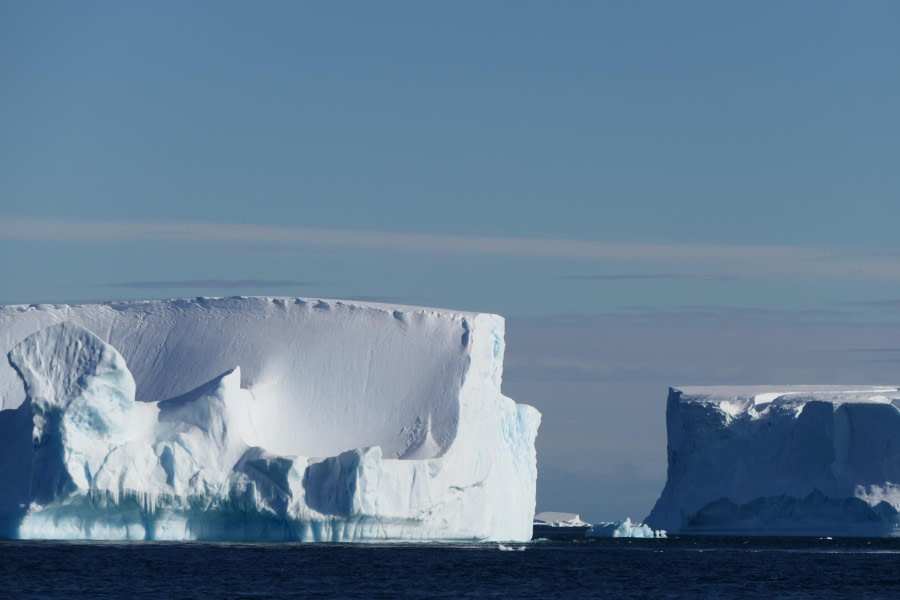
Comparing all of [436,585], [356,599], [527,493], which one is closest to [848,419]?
[527,493]

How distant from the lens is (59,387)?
2691cm

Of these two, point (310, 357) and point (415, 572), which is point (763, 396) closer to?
point (310, 357)

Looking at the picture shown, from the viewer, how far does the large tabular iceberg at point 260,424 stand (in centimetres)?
2723

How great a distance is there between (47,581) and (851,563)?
51.9ft

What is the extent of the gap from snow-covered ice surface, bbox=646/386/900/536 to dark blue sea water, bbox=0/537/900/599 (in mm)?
7222

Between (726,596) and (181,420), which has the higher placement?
(181,420)

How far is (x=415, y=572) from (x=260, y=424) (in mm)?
5821

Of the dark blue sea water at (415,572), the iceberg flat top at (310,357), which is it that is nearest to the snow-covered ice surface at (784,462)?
the dark blue sea water at (415,572)

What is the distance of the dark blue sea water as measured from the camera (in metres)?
22.8

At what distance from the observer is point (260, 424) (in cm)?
3116

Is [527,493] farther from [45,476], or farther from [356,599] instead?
[356,599]

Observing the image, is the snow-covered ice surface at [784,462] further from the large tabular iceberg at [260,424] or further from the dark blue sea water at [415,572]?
the large tabular iceberg at [260,424]

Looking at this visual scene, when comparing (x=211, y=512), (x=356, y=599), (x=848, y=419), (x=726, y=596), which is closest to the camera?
(x=356, y=599)

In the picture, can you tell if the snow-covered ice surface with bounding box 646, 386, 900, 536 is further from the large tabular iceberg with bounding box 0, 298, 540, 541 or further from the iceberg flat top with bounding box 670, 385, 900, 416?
the large tabular iceberg with bounding box 0, 298, 540, 541
